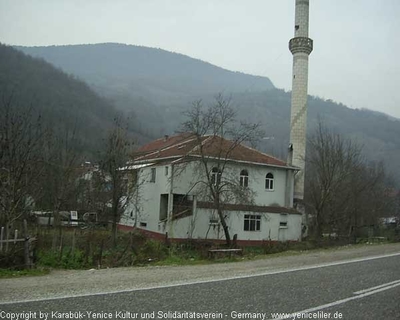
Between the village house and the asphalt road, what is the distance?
1926cm

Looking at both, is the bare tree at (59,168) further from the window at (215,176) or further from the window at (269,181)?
the window at (269,181)

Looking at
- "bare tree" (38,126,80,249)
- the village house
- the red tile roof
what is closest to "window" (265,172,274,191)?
the village house

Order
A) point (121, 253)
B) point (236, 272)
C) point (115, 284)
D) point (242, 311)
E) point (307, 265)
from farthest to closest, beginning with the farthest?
point (121, 253) < point (307, 265) < point (236, 272) < point (115, 284) < point (242, 311)

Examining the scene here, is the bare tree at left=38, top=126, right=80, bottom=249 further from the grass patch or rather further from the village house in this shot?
the grass patch

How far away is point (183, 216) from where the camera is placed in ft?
107

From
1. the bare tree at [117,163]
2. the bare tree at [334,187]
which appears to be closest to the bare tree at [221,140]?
the bare tree at [117,163]

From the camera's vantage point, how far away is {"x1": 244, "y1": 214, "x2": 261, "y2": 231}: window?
35438 millimetres

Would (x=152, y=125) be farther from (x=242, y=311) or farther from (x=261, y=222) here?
(x=242, y=311)

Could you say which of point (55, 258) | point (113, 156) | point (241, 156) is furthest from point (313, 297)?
point (241, 156)

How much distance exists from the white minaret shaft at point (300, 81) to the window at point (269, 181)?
6098 millimetres

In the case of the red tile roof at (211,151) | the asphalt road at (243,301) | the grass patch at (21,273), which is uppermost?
the red tile roof at (211,151)

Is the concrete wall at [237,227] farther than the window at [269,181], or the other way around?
the window at [269,181]

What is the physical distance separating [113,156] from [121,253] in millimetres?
14465

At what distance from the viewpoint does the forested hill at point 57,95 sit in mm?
66375
